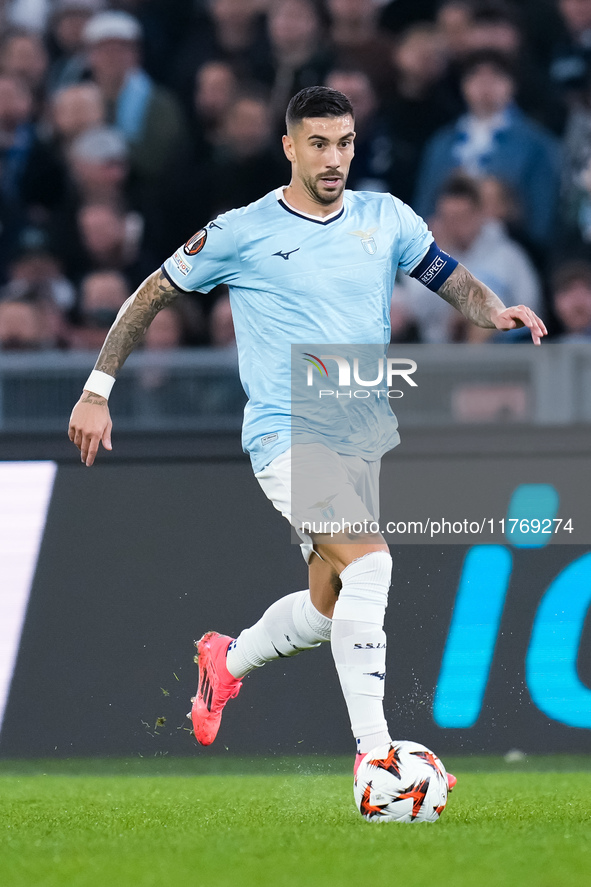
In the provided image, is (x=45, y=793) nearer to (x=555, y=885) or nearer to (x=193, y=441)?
(x=193, y=441)

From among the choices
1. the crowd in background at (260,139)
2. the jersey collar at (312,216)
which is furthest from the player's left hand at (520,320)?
the crowd in background at (260,139)

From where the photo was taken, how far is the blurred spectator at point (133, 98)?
862cm

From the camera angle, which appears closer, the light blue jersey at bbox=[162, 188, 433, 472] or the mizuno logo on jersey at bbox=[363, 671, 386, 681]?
the mizuno logo on jersey at bbox=[363, 671, 386, 681]

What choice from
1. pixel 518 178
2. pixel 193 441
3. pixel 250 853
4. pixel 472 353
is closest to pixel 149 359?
pixel 193 441

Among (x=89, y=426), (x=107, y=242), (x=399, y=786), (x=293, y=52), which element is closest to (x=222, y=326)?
(x=107, y=242)

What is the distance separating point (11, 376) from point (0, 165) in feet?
10.3

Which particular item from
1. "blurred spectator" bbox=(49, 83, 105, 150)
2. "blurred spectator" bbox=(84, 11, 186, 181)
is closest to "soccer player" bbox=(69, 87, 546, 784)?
"blurred spectator" bbox=(84, 11, 186, 181)

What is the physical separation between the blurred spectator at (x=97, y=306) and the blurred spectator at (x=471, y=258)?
1.62 m

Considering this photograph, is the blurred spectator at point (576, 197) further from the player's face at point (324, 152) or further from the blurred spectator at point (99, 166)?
the player's face at point (324, 152)

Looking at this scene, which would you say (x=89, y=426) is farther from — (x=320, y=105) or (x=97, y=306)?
(x=97, y=306)

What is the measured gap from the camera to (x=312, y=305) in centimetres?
447

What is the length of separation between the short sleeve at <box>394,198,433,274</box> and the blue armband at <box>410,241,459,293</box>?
18mm

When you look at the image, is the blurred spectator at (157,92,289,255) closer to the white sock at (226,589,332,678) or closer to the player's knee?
the white sock at (226,589,332,678)

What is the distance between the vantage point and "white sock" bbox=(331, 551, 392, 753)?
4.05 meters
